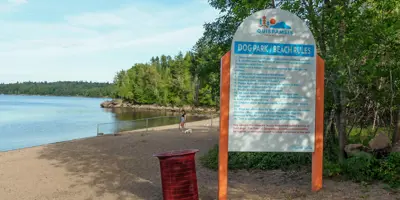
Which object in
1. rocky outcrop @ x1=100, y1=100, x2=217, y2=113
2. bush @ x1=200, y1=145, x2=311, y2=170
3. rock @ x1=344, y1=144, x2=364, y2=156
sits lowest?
rocky outcrop @ x1=100, y1=100, x2=217, y2=113

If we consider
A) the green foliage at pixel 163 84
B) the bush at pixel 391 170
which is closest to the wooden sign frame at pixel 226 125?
the bush at pixel 391 170

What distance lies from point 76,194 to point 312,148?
201 inches

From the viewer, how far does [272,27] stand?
6668mm

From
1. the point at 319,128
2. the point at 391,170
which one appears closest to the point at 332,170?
the point at 391,170

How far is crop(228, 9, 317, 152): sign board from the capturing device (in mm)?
6555

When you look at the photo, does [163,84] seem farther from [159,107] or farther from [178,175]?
[178,175]

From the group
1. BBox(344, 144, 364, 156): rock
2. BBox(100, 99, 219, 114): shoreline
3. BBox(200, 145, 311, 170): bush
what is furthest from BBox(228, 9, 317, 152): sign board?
BBox(100, 99, 219, 114): shoreline

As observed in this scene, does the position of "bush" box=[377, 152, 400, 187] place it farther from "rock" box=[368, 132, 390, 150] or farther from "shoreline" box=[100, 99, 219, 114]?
"shoreline" box=[100, 99, 219, 114]

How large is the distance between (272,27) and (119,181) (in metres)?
5.33

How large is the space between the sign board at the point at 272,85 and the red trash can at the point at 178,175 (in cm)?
86

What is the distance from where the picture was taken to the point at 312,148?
22.4ft

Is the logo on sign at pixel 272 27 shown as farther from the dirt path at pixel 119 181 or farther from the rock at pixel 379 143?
the rock at pixel 379 143

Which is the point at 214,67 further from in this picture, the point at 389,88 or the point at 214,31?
the point at 389,88

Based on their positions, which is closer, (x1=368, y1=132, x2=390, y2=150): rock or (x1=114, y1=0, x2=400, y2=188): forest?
(x1=114, y1=0, x2=400, y2=188): forest
